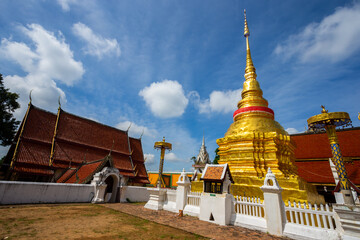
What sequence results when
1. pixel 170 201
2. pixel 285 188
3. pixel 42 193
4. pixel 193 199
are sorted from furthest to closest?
pixel 170 201 → pixel 42 193 → pixel 193 199 → pixel 285 188

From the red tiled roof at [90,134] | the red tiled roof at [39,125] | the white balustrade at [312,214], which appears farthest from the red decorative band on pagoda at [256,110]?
the red tiled roof at [39,125]

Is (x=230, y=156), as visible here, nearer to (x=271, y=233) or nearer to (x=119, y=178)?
(x=271, y=233)

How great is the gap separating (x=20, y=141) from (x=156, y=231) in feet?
45.4

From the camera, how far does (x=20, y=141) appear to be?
506 inches

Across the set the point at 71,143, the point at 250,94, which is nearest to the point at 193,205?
the point at 250,94

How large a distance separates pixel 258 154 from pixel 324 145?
8435 mm

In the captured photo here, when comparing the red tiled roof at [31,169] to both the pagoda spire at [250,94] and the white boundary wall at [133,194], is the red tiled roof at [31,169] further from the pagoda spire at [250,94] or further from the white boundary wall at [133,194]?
the pagoda spire at [250,94]

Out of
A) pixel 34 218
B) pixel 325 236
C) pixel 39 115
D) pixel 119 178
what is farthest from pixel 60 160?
pixel 325 236

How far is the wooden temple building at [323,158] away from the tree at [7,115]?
23.6 metres

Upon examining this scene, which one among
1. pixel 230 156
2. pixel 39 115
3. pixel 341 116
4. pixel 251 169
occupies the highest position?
pixel 39 115

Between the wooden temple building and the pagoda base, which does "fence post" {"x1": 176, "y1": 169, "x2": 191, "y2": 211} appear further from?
the wooden temple building

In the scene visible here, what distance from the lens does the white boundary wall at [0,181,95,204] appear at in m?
7.73

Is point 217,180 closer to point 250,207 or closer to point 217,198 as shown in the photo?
point 217,198

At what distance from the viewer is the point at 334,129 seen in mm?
7680
